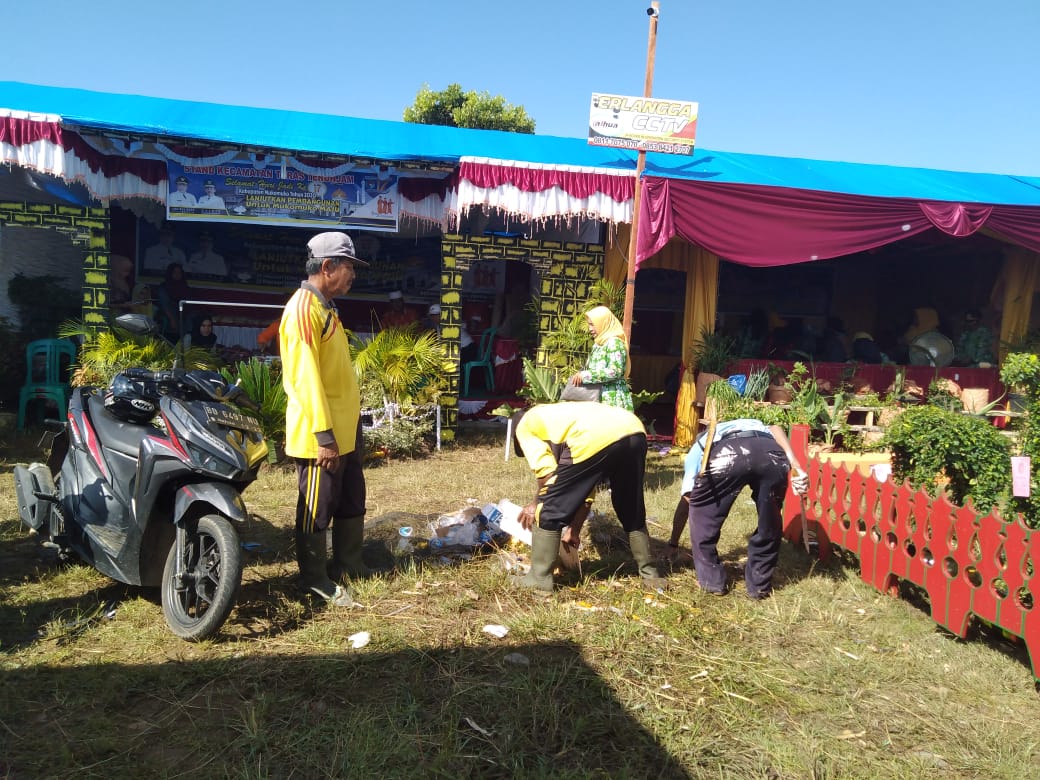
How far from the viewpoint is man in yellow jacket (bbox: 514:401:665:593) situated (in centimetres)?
361

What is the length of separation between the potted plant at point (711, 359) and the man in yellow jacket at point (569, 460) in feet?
15.8

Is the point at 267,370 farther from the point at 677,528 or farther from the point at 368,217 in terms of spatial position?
the point at 677,528

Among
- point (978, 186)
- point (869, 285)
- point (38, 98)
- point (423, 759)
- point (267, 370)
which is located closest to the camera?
point (423, 759)

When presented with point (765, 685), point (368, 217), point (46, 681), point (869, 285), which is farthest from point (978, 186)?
point (46, 681)

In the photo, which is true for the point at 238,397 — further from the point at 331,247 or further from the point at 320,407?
the point at 331,247

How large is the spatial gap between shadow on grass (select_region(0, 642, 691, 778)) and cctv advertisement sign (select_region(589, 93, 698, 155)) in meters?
4.47

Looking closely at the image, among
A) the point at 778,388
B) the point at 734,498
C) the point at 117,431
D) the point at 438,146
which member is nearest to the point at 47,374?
the point at 438,146

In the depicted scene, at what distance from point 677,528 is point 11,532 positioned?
4162 millimetres

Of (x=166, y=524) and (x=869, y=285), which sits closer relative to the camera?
(x=166, y=524)

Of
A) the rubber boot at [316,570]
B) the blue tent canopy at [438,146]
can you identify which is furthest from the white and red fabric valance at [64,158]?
the rubber boot at [316,570]

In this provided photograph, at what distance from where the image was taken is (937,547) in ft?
11.7

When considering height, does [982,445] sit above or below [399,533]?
above

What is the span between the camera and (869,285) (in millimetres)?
12562

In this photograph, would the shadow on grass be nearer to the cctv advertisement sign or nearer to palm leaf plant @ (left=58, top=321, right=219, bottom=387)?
the cctv advertisement sign
